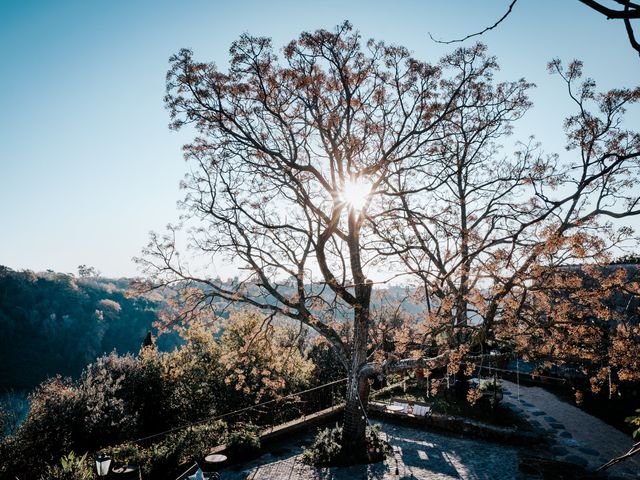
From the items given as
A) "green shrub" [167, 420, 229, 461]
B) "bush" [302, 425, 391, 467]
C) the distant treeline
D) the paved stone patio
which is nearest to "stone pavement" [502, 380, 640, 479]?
the paved stone patio

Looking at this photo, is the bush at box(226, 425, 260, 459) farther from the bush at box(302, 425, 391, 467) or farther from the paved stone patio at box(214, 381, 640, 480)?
the bush at box(302, 425, 391, 467)

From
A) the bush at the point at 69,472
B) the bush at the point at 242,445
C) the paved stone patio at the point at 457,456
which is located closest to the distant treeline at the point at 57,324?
the bush at the point at 242,445

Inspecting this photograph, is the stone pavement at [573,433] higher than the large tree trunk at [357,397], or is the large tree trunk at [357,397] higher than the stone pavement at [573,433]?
the large tree trunk at [357,397]

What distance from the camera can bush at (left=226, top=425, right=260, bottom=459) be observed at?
1114 centimetres

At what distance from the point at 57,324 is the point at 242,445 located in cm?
7112

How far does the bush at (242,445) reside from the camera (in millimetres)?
11141

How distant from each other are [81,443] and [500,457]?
1263 centimetres

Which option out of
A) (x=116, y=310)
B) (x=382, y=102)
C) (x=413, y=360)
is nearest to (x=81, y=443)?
(x=413, y=360)

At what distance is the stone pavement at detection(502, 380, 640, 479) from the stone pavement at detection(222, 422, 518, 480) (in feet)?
5.91

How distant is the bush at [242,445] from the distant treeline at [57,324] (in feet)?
144

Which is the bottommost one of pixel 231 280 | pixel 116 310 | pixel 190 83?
pixel 116 310

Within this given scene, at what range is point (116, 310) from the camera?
3044 inches

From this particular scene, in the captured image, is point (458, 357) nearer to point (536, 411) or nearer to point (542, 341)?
point (542, 341)

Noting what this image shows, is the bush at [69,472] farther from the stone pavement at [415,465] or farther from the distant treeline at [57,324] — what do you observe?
the distant treeline at [57,324]
